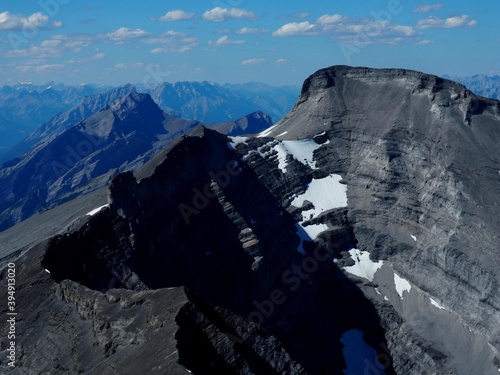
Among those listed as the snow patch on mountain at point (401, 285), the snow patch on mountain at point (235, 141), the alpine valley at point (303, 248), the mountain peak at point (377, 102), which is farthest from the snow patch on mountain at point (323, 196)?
the snow patch on mountain at point (401, 285)

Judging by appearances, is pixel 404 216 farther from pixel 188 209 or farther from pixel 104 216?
pixel 104 216

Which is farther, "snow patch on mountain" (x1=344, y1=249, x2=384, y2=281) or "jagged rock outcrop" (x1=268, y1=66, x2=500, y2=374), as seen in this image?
"snow patch on mountain" (x1=344, y1=249, x2=384, y2=281)

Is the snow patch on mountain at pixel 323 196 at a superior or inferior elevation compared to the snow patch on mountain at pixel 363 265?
superior

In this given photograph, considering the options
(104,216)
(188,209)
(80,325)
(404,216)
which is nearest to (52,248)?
(104,216)

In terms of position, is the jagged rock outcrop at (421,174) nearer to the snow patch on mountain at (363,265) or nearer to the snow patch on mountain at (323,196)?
the snow patch on mountain at (363,265)

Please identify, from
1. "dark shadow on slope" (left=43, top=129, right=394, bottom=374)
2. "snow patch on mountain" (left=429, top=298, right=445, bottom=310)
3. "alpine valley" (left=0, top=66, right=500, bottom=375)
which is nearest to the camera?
"alpine valley" (left=0, top=66, right=500, bottom=375)

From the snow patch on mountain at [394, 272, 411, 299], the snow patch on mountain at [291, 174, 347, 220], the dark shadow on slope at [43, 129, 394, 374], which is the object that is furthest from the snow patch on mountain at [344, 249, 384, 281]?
the snow patch on mountain at [291, 174, 347, 220]

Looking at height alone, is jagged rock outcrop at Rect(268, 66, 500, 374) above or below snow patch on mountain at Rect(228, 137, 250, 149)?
below

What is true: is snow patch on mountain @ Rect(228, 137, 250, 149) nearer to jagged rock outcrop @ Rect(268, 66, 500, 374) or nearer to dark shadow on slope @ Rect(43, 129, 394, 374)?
dark shadow on slope @ Rect(43, 129, 394, 374)

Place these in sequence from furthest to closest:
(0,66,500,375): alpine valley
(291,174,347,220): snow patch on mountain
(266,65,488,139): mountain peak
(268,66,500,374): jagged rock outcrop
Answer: (266,65,488,139): mountain peak
(291,174,347,220): snow patch on mountain
(268,66,500,374): jagged rock outcrop
(0,66,500,375): alpine valley
